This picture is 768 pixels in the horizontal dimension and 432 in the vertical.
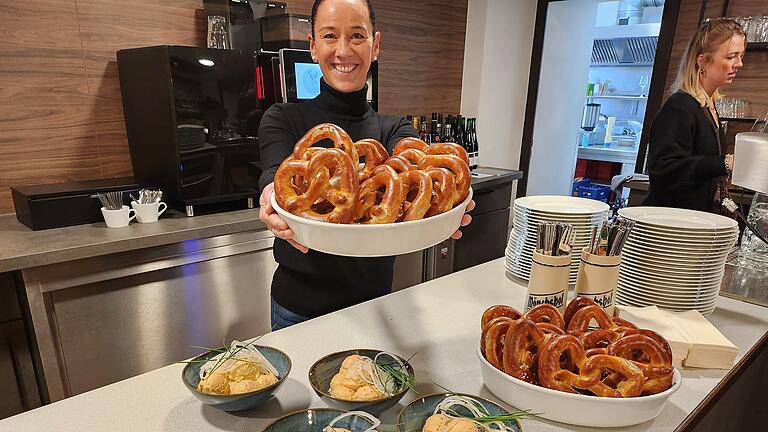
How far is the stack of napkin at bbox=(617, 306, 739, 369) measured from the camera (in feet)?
3.48

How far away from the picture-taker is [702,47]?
232 centimetres

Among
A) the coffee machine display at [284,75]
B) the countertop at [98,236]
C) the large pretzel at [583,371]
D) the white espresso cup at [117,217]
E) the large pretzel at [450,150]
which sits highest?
the coffee machine display at [284,75]

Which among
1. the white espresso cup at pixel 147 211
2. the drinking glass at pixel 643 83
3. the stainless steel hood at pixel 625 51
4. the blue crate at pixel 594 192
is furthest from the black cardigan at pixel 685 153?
the drinking glass at pixel 643 83

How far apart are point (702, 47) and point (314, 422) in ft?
8.32

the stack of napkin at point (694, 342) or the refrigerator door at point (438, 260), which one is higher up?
the stack of napkin at point (694, 342)

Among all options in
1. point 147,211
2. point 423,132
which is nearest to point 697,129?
point 423,132

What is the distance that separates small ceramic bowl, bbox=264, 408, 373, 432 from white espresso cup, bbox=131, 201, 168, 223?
1.66 metres

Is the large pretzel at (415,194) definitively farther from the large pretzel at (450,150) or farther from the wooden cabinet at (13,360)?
the wooden cabinet at (13,360)

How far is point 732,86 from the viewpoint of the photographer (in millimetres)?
3518

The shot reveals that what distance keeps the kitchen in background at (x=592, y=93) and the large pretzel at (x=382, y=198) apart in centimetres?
417

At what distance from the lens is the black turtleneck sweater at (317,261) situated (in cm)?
146

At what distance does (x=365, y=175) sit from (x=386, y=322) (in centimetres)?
49

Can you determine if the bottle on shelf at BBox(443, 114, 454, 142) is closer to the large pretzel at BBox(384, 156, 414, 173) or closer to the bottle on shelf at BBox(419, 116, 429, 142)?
the bottle on shelf at BBox(419, 116, 429, 142)

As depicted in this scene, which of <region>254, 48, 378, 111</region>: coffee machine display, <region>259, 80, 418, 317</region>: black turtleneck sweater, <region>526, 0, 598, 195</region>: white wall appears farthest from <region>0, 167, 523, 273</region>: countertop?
<region>526, 0, 598, 195</region>: white wall
